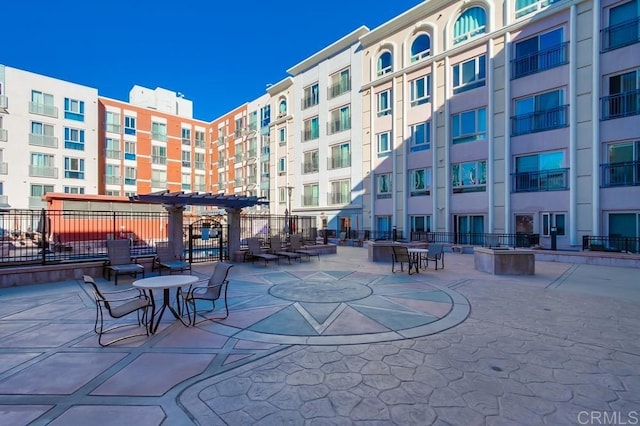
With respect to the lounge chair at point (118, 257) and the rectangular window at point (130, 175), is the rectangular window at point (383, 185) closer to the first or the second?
the lounge chair at point (118, 257)

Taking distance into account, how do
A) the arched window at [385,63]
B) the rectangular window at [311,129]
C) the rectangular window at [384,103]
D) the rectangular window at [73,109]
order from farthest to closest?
the rectangular window at [73,109] < the rectangular window at [311,129] < the arched window at [385,63] < the rectangular window at [384,103]

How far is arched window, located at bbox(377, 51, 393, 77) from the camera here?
25.9m

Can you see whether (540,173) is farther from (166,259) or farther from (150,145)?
(150,145)

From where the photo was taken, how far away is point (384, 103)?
85.6 ft

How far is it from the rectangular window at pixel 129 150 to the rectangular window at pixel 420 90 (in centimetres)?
3639

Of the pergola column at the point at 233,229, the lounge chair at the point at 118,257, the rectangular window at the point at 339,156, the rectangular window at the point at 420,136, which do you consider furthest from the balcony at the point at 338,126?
the lounge chair at the point at 118,257

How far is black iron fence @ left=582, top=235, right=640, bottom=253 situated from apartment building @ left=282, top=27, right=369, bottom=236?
15.3 meters

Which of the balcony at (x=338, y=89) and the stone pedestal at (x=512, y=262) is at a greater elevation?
the balcony at (x=338, y=89)

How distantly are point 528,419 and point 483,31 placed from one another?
79.4 ft

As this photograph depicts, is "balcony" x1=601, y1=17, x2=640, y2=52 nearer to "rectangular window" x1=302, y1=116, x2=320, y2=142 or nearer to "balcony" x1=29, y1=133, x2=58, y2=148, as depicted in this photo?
"rectangular window" x1=302, y1=116, x2=320, y2=142

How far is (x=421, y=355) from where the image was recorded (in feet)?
14.7

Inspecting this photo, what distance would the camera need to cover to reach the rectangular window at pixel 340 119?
2888cm

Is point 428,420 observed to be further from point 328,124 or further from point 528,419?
point 328,124

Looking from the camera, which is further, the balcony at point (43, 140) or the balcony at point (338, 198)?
the balcony at point (43, 140)
